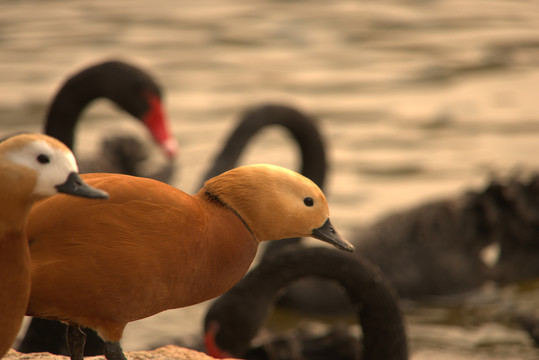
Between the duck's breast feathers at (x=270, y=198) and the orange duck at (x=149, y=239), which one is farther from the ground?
the duck's breast feathers at (x=270, y=198)

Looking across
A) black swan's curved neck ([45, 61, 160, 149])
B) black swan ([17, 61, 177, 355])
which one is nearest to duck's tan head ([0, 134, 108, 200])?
black swan ([17, 61, 177, 355])

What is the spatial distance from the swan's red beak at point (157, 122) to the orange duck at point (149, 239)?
109 inches

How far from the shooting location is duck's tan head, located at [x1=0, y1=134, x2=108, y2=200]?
69.2 inches

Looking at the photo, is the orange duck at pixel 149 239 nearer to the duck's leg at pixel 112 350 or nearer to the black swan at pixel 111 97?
the duck's leg at pixel 112 350

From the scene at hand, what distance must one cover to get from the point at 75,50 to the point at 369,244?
5818 millimetres

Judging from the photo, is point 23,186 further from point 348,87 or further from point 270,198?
point 348,87

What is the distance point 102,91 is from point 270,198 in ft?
9.42

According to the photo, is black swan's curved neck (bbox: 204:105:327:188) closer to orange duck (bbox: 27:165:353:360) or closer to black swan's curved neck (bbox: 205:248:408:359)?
black swan's curved neck (bbox: 205:248:408:359)

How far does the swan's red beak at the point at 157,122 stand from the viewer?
481 centimetres

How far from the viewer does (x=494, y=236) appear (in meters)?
6.23

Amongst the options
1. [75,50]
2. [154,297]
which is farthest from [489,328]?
[75,50]

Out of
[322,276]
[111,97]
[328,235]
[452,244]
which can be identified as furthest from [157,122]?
[328,235]

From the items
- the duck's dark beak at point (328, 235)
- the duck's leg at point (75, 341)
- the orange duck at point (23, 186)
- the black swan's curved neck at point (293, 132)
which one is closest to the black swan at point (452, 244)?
the black swan's curved neck at point (293, 132)

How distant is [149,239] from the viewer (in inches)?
78.6
